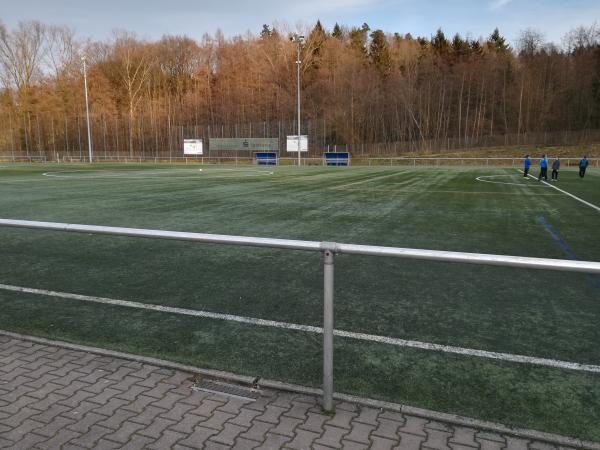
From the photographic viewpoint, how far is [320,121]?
57625mm

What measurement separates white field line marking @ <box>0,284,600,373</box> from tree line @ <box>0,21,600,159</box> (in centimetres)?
5047

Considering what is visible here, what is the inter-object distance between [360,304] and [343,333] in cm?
92

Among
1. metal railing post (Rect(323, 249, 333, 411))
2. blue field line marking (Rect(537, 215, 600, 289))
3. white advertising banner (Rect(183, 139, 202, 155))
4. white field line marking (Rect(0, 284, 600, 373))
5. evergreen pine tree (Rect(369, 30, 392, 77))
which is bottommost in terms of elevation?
white field line marking (Rect(0, 284, 600, 373))

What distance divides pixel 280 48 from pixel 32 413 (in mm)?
69947

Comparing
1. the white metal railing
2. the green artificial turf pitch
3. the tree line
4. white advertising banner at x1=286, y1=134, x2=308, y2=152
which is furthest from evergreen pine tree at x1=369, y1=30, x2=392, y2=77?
the white metal railing

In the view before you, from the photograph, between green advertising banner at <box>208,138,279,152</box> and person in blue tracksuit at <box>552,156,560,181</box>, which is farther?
green advertising banner at <box>208,138,279,152</box>

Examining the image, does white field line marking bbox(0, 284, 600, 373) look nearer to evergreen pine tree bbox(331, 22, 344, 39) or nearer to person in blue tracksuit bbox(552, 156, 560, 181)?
person in blue tracksuit bbox(552, 156, 560, 181)

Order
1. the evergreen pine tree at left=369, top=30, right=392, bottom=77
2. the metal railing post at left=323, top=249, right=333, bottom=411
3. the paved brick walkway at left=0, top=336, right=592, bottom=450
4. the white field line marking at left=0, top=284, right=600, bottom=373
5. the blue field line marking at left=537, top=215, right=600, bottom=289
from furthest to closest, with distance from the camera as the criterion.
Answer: the evergreen pine tree at left=369, top=30, right=392, bottom=77 → the blue field line marking at left=537, top=215, right=600, bottom=289 → the white field line marking at left=0, top=284, right=600, bottom=373 → the metal railing post at left=323, top=249, right=333, bottom=411 → the paved brick walkway at left=0, top=336, right=592, bottom=450

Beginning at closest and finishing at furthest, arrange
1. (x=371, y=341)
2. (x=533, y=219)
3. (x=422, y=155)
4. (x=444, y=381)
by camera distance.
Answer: (x=444, y=381) < (x=371, y=341) < (x=533, y=219) < (x=422, y=155)

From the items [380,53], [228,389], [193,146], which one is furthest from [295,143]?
[228,389]

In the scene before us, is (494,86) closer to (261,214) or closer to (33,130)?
(261,214)

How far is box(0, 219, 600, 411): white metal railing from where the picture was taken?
257 centimetres

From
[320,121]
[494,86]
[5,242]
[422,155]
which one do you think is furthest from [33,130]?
[5,242]

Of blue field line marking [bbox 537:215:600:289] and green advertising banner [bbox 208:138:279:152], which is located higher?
green advertising banner [bbox 208:138:279:152]
